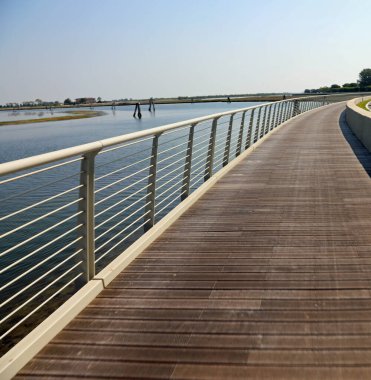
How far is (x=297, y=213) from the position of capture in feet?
19.2

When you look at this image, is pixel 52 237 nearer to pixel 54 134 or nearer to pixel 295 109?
pixel 295 109

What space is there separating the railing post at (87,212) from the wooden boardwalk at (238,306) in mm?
294

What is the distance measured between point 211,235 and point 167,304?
1841mm

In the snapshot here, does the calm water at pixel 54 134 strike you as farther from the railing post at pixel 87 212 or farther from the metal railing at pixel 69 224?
the railing post at pixel 87 212

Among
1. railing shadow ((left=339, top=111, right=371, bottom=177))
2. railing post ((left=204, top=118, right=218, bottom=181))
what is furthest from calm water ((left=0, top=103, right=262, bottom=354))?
railing shadow ((left=339, top=111, right=371, bottom=177))

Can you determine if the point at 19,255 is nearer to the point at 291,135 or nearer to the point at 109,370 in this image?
the point at 109,370

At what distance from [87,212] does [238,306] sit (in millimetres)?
1424

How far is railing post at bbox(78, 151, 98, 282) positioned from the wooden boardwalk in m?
0.29

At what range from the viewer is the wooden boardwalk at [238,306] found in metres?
2.60

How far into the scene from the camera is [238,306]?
3.29 meters

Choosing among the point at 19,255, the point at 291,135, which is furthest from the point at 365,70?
the point at 19,255

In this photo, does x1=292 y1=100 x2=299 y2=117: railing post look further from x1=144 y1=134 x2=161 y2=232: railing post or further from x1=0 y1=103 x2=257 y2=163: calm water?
x1=144 y1=134 x2=161 y2=232: railing post

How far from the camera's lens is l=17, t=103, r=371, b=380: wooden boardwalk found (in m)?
2.60

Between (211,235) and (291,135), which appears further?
(291,135)
